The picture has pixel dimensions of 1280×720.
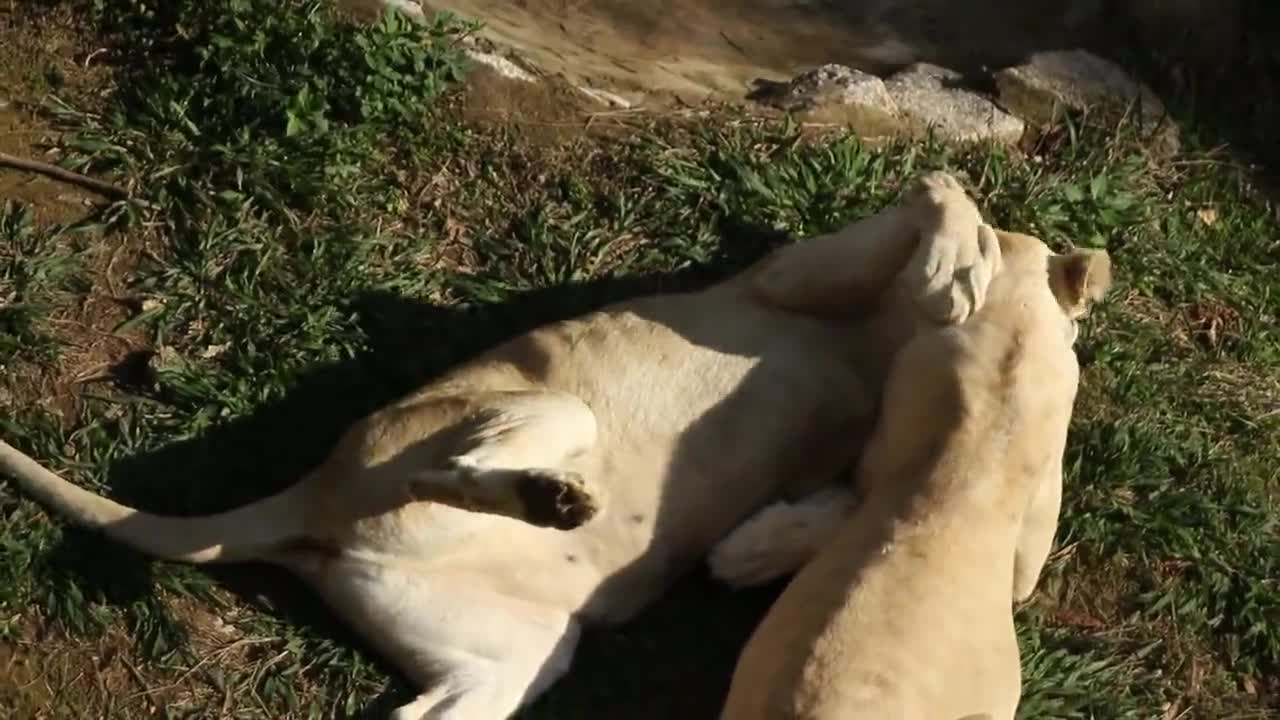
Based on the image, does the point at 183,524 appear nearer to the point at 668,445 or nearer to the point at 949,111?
the point at 668,445

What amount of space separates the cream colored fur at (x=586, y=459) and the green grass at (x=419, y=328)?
203mm

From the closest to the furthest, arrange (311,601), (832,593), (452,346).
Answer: (832,593)
(311,601)
(452,346)

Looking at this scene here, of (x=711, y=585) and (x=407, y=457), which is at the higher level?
(x=407, y=457)

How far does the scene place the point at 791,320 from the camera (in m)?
4.11

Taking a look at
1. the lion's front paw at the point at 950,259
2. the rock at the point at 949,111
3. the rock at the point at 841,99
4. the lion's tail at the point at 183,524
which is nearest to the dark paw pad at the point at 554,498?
the lion's tail at the point at 183,524

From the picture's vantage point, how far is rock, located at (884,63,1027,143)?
5.25 m

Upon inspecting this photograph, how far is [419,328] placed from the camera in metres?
4.43

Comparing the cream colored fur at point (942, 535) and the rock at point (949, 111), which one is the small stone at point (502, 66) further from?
the cream colored fur at point (942, 535)

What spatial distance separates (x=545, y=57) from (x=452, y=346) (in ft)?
3.77

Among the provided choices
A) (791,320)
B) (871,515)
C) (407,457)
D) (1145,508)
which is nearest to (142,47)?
(407,457)

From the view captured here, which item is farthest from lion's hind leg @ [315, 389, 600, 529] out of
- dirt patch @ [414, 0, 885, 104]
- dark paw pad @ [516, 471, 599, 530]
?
dirt patch @ [414, 0, 885, 104]

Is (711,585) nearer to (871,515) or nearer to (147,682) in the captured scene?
(871,515)

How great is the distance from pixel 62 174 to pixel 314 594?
142 cm

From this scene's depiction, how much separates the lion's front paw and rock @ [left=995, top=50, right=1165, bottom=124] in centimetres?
146
